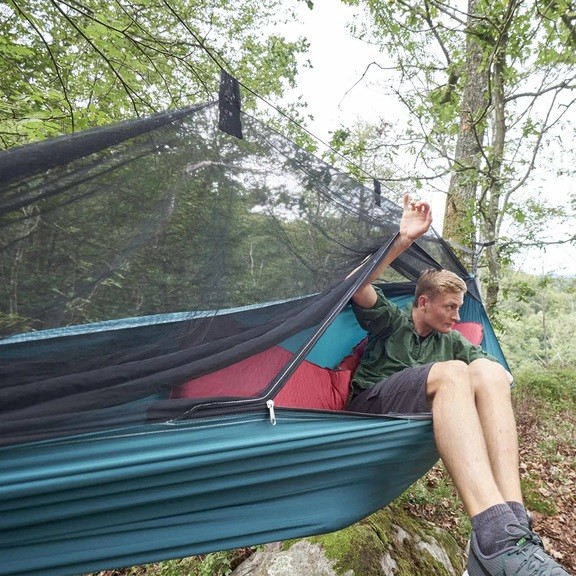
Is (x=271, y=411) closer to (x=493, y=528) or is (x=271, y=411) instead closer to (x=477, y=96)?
(x=493, y=528)

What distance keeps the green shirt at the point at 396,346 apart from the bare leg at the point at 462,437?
15.5 inches

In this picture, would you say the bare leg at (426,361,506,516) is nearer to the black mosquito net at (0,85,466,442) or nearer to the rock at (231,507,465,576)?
the black mosquito net at (0,85,466,442)

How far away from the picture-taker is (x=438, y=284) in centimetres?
158

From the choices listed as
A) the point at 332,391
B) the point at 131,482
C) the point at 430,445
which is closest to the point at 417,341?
the point at 332,391

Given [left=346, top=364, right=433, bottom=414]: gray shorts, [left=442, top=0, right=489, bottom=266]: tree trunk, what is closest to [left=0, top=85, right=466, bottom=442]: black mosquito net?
[left=346, top=364, right=433, bottom=414]: gray shorts

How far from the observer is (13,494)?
67cm

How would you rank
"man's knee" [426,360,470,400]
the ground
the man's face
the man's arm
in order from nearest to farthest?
"man's knee" [426,360,470,400]
the man's arm
the man's face
the ground

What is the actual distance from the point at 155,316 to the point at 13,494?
15.4 inches

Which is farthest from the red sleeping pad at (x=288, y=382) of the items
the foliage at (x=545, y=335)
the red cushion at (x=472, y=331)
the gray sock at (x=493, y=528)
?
the foliage at (x=545, y=335)

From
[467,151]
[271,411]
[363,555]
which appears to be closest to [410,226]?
[271,411]

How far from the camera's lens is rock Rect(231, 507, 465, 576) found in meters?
1.40

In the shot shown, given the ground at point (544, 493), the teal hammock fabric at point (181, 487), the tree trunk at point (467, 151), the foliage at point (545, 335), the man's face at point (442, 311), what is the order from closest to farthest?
the teal hammock fabric at point (181, 487)
the man's face at point (442, 311)
the ground at point (544, 493)
the tree trunk at point (467, 151)
the foliage at point (545, 335)

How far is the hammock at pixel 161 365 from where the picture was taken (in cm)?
73

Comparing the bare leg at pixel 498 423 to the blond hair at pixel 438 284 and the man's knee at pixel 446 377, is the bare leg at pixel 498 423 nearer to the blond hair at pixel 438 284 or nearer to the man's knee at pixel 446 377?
the man's knee at pixel 446 377
